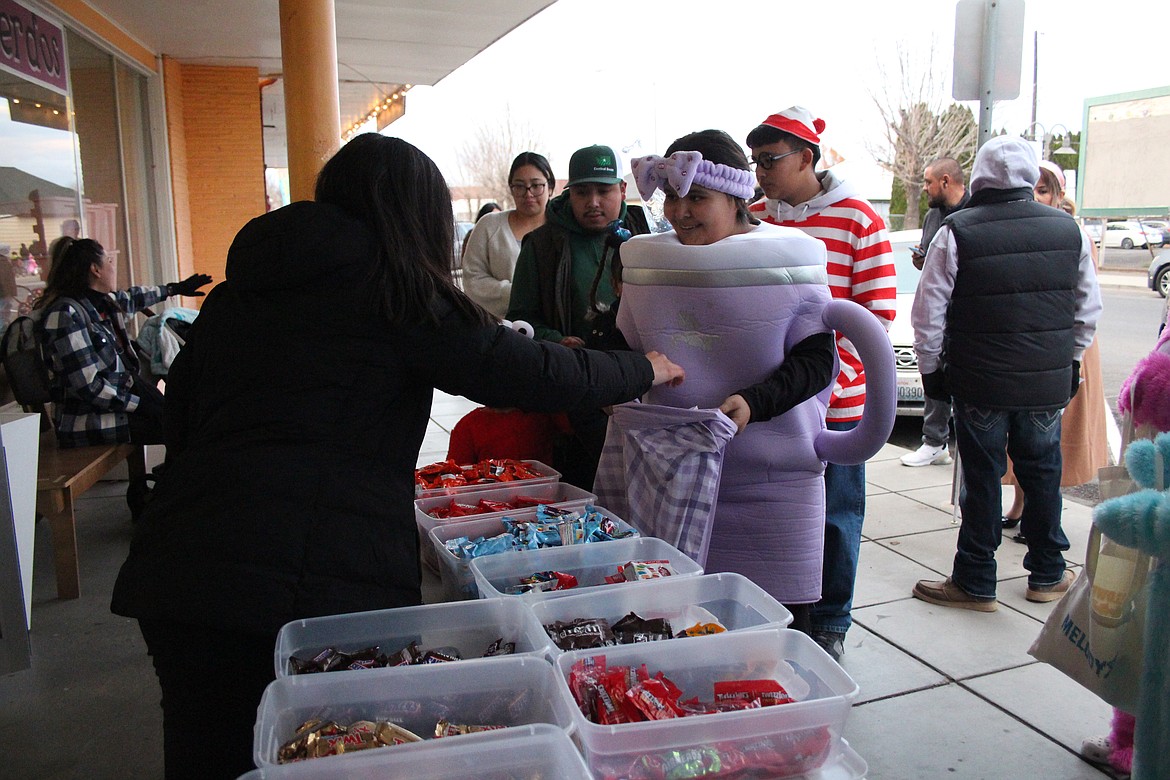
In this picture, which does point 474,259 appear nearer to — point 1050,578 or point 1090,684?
point 1050,578

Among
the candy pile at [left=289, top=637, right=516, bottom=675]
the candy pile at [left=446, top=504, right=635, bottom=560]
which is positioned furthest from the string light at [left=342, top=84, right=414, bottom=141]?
the candy pile at [left=289, top=637, right=516, bottom=675]

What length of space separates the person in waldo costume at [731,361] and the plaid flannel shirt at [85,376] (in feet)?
12.4

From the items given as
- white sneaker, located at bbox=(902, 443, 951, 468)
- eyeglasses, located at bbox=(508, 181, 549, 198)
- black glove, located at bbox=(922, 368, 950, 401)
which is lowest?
white sneaker, located at bbox=(902, 443, 951, 468)

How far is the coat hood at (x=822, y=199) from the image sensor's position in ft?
10.8

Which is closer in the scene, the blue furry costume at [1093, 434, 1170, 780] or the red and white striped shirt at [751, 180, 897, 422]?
the blue furry costume at [1093, 434, 1170, 780]

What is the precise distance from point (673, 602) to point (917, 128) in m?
32.3

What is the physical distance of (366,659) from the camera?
1642 mm

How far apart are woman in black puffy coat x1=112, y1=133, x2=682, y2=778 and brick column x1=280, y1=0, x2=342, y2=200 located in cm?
495

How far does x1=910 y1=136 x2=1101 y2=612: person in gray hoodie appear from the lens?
3.87 m

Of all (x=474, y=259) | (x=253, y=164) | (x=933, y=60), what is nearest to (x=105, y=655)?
(x=474, y=259)

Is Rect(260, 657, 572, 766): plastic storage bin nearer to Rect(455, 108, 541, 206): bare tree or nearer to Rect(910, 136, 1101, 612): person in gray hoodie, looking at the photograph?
Rect(910, 136, 1101, 612): person in gray hoodie

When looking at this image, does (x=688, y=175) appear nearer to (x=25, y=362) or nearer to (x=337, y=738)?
(x=337, y=738)

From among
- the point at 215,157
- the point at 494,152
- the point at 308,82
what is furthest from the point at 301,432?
the point at 494,152

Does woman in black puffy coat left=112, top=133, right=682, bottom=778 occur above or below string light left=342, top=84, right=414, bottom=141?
below
